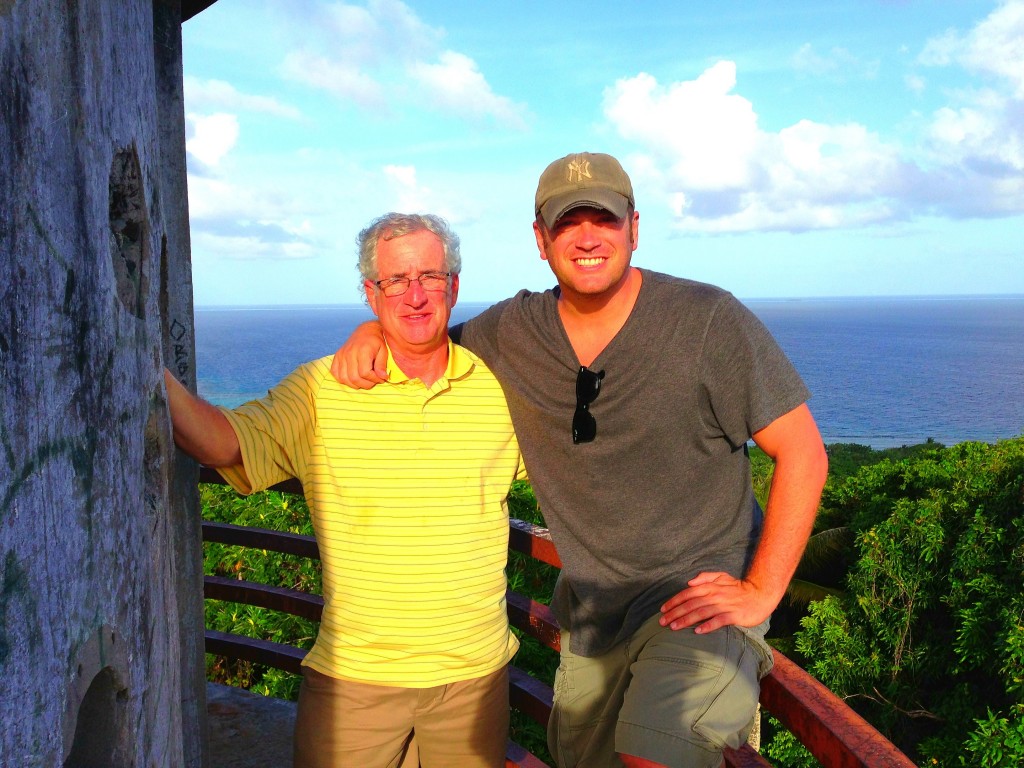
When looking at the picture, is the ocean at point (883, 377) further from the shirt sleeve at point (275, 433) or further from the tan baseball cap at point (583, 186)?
the shirt sleeve at point (275, 433)

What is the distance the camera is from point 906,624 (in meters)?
16.3

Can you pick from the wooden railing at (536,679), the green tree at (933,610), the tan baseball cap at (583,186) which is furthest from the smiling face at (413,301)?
the green tree at (933,610)

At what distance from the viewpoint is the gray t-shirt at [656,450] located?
9.02ft

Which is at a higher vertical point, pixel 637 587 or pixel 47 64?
pixel 47 64

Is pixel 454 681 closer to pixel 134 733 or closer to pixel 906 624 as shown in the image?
pixel 134 733

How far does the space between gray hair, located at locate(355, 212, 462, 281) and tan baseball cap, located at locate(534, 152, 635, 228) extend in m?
0.33

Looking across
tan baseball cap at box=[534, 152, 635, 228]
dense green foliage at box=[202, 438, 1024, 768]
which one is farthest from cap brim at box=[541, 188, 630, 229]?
dense green foliage at box=[202, 438, 1024, 768]

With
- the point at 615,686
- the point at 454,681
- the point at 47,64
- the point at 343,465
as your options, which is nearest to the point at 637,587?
the point at 615,686

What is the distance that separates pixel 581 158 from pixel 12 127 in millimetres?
2159

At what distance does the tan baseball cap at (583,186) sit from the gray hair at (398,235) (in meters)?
0.33

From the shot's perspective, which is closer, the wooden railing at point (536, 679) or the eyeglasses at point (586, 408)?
the wooden railing at point (536, 679)

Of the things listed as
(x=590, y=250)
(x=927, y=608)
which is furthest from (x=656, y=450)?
(x=927, y=608)

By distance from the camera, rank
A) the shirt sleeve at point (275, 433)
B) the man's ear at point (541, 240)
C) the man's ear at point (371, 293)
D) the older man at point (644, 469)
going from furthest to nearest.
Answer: the man's ear at point (541, 240) → the man's ear at point (371, 293) → the shirt sleeve at point (275, 433) → the older man at point (644, 469)

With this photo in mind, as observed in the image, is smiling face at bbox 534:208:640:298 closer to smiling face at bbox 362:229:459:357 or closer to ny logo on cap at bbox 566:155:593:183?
ny logo on cap at bbox 566:155:593:183
